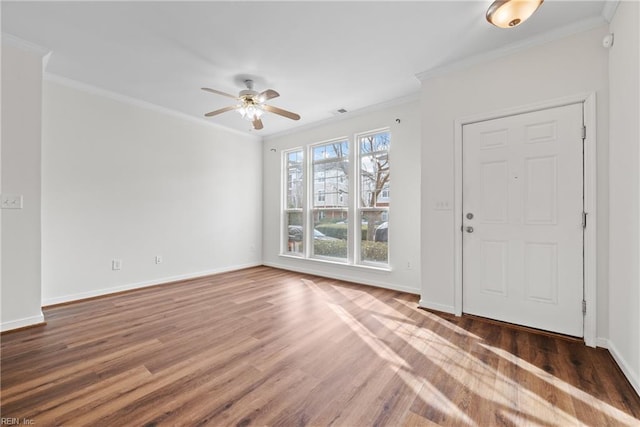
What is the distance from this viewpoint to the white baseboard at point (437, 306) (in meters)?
3.02

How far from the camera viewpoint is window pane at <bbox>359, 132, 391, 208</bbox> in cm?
427

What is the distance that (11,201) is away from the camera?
8.66 ft

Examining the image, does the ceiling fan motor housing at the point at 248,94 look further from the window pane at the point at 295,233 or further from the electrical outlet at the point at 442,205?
the window pane at the point at 295,233

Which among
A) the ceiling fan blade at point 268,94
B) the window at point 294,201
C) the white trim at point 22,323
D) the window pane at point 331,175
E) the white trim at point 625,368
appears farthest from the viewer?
the window at point 294,201

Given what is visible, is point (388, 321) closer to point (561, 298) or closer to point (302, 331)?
point (302, 331)

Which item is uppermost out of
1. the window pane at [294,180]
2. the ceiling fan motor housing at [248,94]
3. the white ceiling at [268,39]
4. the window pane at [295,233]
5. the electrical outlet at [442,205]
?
the white ceiling at [268,39]

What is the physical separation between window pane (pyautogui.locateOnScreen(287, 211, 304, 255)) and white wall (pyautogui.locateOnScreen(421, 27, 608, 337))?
109 inches

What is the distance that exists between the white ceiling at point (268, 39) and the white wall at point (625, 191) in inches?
18.9

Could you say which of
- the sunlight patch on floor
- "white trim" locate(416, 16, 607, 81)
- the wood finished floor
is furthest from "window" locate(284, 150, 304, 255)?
the sunlight patch on floor

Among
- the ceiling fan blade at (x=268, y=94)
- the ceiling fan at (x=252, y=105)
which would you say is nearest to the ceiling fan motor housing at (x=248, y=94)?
the ceiling fan at (x=252, y=105)

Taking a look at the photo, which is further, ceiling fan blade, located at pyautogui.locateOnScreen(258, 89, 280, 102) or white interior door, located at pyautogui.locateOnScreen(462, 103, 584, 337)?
ceiling fan blade, located at pyautogui.locateOnScreen(258, 89, 280, 102)

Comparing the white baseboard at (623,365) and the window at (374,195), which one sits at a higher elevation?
the window at (374,195)

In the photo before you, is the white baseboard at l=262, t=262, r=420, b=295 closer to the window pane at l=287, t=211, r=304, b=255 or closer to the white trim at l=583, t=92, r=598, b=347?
the window pane at l=287, t=211, r=304, b=255

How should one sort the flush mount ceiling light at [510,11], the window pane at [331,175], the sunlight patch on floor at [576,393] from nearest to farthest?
1. the sunlight patch on floor at [576,393]
2. the flush mount ceiling light at [510,11]
3. the window pane at [331,175]
